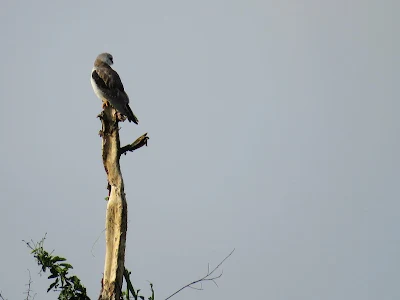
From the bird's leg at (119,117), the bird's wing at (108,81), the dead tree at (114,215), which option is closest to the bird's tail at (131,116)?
the bird's wing at (108,81)

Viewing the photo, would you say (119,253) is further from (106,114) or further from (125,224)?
(106,114)

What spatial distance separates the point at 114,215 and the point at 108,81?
4648 mm

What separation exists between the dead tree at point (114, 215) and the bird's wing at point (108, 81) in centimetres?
331

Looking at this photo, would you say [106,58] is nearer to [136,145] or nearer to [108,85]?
[108,85]

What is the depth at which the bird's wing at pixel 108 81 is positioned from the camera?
14.7 meters

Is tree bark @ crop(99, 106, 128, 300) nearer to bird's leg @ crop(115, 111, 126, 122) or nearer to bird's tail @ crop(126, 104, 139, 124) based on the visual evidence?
bird's leg @ crop(115, 111, 126, 122)

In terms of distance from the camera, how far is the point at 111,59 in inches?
642

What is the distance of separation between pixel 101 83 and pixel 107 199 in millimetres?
4483

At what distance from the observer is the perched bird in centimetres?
1383

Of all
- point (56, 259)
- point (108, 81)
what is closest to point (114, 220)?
point (56, 259)

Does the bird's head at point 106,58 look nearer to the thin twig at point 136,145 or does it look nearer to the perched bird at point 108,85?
the perched bird at point 108,85

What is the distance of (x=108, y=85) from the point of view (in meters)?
15.1

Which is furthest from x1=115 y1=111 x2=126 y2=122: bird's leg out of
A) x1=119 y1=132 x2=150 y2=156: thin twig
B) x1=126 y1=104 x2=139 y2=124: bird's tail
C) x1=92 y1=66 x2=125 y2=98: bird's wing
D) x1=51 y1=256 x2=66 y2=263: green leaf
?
x1=92 y1=66 x2=125 y2=98: bird's wing

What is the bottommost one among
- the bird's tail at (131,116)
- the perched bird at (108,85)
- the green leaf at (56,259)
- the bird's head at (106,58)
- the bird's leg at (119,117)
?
the green leaf at (56,259)
